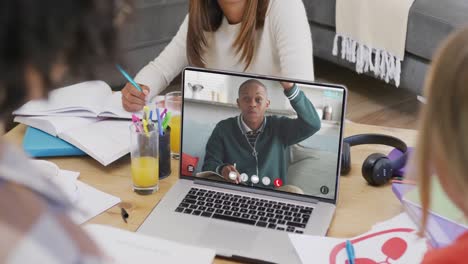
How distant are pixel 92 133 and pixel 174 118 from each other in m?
0.17

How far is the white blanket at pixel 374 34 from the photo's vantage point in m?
2.72

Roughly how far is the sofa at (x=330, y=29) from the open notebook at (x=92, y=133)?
2.99 feet

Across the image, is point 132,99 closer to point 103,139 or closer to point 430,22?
point 103,139

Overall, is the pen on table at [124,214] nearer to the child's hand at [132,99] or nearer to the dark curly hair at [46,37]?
the child's hand at [132,99]

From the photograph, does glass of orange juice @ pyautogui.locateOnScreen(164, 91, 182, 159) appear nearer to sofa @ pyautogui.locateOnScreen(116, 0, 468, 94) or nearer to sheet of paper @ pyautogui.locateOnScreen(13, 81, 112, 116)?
sheet of paper @ pyautogui.locateOnScreen(13, 81, 112, 116)

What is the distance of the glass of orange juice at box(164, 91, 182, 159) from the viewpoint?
1.36 metres

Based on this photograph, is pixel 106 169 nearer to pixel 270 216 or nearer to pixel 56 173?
pixel 56 173

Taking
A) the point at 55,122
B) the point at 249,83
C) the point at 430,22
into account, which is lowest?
the point at 55,122

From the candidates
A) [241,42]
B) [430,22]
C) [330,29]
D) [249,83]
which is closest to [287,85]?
[249,83]

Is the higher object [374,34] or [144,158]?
[374,34]

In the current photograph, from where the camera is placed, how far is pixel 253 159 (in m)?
1.20

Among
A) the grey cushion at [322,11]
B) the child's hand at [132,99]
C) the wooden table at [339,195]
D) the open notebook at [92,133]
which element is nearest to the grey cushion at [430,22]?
the grey cushion at [322,11]

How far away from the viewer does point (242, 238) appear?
3.54 ft

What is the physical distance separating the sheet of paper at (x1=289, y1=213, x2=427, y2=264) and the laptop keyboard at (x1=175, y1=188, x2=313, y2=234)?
6 cm
